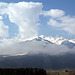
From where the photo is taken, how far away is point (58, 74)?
61.0 m

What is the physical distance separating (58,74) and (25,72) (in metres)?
9.83

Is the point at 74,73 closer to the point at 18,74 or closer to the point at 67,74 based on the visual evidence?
the point at 67,74

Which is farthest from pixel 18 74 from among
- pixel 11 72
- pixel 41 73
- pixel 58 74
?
pixel 58 74

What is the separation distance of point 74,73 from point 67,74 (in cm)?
304

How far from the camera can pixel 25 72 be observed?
208ft

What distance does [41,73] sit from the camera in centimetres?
6362

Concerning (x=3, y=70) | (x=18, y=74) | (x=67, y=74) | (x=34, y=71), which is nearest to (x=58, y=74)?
(x=67, y=74)

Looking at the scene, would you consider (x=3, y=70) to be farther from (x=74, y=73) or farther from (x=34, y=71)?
(x=74, y=73)

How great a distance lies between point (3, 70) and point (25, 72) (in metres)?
6.83

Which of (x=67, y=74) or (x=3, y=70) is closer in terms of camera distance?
(x=67, y=74)

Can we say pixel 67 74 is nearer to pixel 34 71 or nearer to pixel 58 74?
pixel 58 74

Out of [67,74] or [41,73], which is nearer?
[67,74]

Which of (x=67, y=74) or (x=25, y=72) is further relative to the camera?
(x=25, y=72)

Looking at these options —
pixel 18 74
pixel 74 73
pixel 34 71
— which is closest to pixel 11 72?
pixel 18 74
